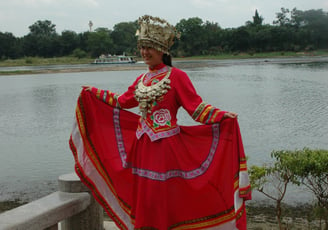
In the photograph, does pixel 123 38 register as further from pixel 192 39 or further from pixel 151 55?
pixel 151 55

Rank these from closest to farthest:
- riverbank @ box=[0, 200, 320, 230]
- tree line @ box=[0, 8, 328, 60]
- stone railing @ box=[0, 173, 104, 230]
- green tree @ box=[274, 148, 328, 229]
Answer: stone railing @ box=[0, 173, 104, 230], green tree @ box=[274, 148, 328, 229], riverbank @ box=[0, 200, 320, 230], tree line @ box=[0, 8, 328, 60]

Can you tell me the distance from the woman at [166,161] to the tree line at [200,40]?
5868cm

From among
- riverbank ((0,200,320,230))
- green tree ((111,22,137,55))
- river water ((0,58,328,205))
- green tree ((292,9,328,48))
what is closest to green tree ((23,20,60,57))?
green tree ((111,22,137,55))

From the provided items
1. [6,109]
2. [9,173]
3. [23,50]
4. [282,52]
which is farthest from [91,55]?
[9,173]

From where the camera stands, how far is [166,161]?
3359mm

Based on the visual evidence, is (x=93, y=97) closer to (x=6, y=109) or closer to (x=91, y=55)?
(x=6, y=109)

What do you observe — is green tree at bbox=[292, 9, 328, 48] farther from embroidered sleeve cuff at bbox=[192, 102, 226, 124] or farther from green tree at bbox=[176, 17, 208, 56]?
embroidered sleeve cuff at bbox=[192, 102, 226, 124]

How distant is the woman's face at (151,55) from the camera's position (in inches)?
137

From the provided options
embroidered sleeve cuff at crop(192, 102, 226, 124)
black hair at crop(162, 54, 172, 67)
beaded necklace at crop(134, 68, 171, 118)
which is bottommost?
embroidered sleeve cuff at crop(192, 102, 226, 124)

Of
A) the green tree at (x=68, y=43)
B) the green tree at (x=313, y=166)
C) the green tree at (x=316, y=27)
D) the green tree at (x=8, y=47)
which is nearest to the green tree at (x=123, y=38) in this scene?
the green tree at (x=68, y=43)

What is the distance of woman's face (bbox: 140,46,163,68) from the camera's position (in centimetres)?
349

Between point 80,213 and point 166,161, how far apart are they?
3.10 ft

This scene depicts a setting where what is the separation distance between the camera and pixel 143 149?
3.47 m

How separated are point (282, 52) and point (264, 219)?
62935mm
